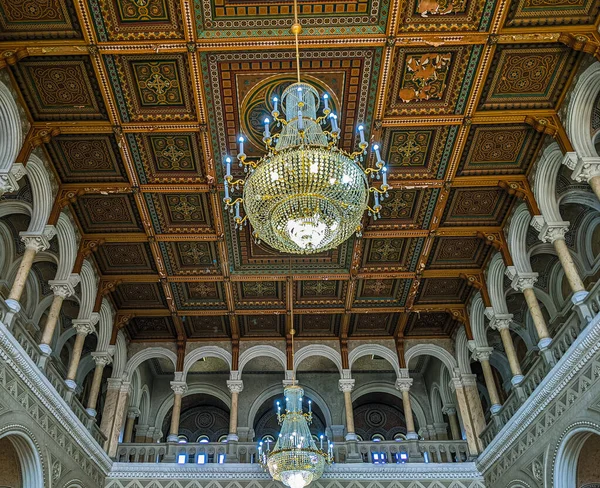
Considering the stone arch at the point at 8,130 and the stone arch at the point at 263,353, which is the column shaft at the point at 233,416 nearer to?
the stone arch at the point at 263,353

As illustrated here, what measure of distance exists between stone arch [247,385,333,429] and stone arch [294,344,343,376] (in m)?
1.97

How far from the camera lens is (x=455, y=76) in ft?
28.7

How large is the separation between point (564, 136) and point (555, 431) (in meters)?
4.93

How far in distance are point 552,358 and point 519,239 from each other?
2.70 m

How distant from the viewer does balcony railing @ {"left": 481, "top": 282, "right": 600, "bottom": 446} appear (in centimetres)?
844

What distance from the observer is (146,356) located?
15109 millimetres

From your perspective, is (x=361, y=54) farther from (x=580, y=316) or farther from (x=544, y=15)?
(x=580, y=316)

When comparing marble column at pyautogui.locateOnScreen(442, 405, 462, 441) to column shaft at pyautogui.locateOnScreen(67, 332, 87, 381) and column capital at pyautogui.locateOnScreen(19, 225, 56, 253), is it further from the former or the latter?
column capital at pyautogui.locateOnScreen(19, 225, 56, 253)

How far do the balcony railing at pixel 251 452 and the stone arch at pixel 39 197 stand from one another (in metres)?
6.20

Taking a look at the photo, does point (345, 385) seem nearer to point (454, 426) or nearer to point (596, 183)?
point (454, 426)

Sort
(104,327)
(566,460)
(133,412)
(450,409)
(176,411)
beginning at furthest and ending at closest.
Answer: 1. (450,409)
2. (133,412)
3. (176,411)
4. (104,327)
5. (566,460)

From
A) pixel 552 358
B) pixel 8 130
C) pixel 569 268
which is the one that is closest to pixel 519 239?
pixel 569 268

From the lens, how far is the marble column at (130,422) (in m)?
14.9

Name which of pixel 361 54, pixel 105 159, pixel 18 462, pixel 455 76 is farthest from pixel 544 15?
pixel 18 462
